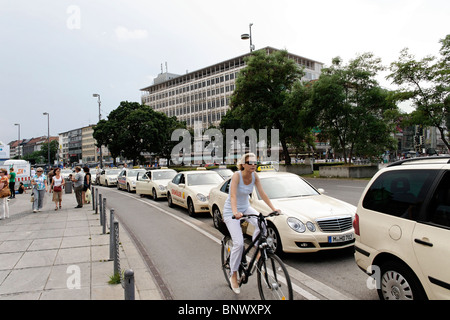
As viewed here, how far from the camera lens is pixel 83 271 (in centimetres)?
530

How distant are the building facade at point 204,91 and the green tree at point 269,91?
1722 inches

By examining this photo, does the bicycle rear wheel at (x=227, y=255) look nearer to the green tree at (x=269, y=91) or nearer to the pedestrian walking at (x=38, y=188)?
the pedestrian walking at (x=38, y=188)

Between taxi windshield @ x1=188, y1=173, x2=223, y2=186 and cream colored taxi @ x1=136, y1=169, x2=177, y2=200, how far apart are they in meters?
3.82

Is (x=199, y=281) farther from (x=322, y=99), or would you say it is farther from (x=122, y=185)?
(x=322, y=99)

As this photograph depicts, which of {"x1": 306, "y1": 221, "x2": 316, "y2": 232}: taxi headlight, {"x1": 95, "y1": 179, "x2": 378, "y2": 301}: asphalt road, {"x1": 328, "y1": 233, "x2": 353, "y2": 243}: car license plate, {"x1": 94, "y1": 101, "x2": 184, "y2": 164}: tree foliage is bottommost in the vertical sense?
{"x1": 95, "y1": 179, "x2": 378, "y2": 301}: asphalt road

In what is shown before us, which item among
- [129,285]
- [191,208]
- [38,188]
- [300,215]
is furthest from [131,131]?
[129,285]

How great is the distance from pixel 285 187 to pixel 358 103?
2120 cm

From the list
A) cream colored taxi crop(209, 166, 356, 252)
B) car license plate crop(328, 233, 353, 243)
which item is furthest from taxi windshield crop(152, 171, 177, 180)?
car license plate crop(328, 233, 353, 243)

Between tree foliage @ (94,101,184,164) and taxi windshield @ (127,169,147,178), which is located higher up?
tree foliage @ (94,101,184,164)

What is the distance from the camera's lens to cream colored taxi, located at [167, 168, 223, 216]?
35.1 feet

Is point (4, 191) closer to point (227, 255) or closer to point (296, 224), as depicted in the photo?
point (227, 255)

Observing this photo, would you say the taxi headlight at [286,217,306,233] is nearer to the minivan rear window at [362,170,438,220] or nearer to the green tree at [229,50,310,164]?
the minivan rear window at [362,170,438,220]

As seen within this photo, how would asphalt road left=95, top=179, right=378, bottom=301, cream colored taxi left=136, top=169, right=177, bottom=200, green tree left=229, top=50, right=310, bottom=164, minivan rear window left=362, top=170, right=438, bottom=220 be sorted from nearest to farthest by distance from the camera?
minivan rear window left=362, top=170, right=438, bottom=220
asphalt road left=95, top=179, right=378, bottom=301
cream colored taxi left=136, top=169, right=177, bottom=200
green tree left=229, top=50, right=310, bottom=164
